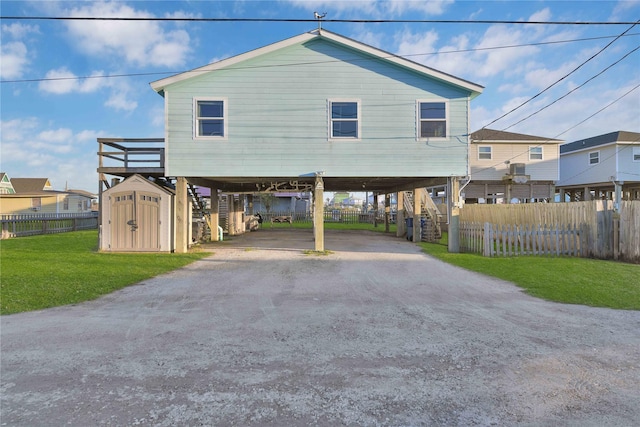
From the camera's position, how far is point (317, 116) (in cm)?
1377

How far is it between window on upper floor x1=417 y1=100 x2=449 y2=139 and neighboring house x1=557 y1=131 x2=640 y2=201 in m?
20.7

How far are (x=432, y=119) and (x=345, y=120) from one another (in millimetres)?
3338

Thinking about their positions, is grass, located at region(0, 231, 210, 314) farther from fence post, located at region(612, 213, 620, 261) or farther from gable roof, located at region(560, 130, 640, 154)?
gable roof, located at region(560, 130, 640, 154)

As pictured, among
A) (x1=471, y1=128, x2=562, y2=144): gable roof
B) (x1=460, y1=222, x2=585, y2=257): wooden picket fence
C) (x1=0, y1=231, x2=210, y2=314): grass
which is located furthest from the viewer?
(x1=471, y1=128, x2=562, y2=144): gable roof

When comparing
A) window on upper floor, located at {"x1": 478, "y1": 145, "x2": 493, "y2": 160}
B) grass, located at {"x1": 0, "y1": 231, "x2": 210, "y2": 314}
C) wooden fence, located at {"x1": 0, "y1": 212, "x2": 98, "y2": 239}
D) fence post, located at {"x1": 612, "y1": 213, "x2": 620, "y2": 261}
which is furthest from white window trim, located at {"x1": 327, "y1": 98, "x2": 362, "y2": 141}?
wooden fence, located at {"x1": 0, "y1": 212, "x2": 98, "y2": 239}

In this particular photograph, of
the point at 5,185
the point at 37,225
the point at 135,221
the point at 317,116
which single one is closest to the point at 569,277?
the point at 317,116

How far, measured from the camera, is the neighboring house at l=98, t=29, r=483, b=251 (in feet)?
44.8

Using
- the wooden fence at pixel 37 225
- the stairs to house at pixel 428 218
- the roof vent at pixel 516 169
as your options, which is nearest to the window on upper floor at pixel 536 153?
the roof vent at pixel 516 169

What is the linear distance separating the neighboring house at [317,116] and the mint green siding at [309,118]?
0.12ft

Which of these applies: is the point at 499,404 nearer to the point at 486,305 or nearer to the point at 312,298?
the point at 486,305

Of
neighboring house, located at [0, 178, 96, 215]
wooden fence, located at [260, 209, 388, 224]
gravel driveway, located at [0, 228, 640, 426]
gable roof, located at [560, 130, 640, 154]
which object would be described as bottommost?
gravel driveway, located at [0, 228, 640, 426]

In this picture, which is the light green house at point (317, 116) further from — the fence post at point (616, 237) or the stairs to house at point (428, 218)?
the stairs to house at point (428, 218)

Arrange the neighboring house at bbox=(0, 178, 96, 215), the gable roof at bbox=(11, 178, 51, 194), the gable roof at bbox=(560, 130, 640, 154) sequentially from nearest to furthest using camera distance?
the gable roof at bbox=(560, 130, 640, 154), the neighboring house at bbox=(0, 178, 96, 215), the gable roof at bbox=(11, 178, 51, 194)

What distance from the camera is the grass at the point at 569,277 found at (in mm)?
7168
